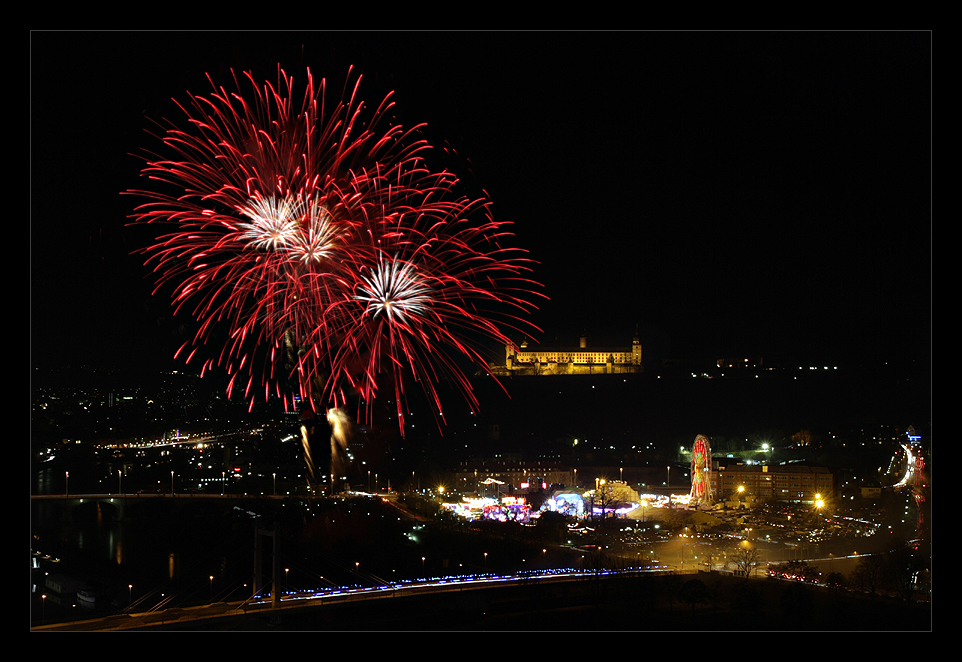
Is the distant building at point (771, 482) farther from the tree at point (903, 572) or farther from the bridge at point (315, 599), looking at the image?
the bridge at point (315, 599)

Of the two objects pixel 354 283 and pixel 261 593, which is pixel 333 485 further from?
pixel 354 283

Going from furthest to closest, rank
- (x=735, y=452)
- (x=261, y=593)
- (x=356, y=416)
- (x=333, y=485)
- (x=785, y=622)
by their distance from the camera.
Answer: (x=735, y=452), (x=356, y=416), (x=333, y=485), (x=261, y=593), (x=785, y=622)

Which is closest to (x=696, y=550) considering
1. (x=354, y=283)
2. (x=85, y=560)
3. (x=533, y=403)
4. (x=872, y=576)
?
(x=872, y=576)

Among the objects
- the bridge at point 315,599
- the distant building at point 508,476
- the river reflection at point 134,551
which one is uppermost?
the bridge at point 315,599

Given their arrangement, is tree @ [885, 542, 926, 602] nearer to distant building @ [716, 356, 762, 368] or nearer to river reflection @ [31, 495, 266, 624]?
river reflection @ [31, 495, 266, 624]

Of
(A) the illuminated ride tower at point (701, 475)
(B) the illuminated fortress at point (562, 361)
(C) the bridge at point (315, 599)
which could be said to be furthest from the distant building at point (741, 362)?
(C) the bridge at point (315, 599)

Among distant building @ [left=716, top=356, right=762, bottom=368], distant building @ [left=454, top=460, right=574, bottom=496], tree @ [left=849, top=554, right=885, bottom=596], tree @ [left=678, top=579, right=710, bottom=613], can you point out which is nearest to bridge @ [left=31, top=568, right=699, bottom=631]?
tree @ [left=678, top=579, right=710, bottom=613]
